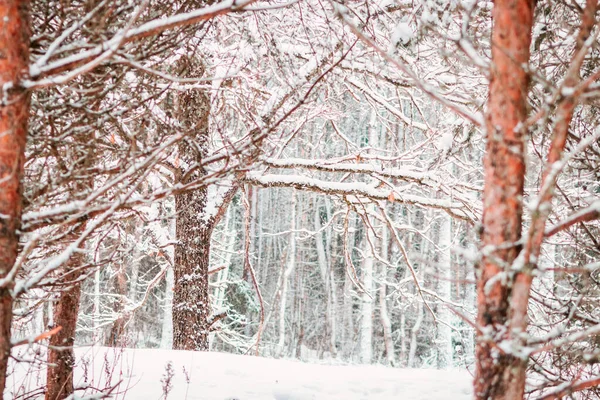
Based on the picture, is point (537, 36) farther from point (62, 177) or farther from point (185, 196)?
point (185, 196)

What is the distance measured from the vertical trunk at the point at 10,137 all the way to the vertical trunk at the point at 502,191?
6.04 feet

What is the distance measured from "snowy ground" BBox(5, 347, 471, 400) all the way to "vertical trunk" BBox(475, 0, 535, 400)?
3482mm

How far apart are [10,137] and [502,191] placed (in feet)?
6.41

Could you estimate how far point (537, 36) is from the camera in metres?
4.05

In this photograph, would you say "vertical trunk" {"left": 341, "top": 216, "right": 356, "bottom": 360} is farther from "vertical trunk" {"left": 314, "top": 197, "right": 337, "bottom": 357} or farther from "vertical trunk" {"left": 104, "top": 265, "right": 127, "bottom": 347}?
"vertical trunk" {"left": 104, "top": 265, "right": 127, "bottom": 347}

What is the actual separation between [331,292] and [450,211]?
1950 cm

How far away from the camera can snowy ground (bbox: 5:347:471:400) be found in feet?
17.5

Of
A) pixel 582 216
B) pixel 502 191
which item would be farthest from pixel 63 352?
pixel 582 216

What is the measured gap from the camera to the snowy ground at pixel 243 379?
5.34 m

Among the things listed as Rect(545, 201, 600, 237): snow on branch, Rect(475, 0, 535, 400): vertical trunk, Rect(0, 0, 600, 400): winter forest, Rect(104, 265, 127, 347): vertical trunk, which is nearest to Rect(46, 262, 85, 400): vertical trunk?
Rect(0, 0, 600, 400): winter forest

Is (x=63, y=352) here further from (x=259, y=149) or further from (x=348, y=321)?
(x=348, y=321)

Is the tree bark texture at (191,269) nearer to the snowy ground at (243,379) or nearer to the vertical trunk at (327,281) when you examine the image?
the snowy ground at (243,379)

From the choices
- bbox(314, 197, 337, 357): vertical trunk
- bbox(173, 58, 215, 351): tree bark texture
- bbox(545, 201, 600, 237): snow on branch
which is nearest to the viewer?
bbox(545, 201, 600, 237): snow on branch

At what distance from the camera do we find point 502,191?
2.19 metres
